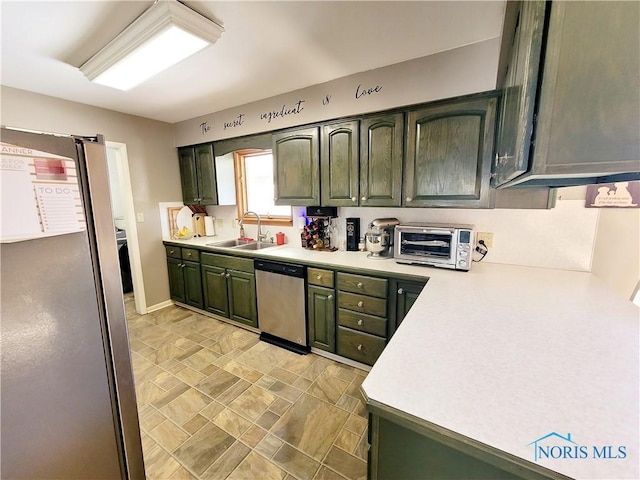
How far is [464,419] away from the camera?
648 mm

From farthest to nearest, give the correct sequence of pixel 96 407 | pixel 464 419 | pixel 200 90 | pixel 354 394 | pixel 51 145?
1. pixel 200 90
2. pixel 354 394
3. pixel 96 407
4. pixel 51 145
5. pixel 464 419

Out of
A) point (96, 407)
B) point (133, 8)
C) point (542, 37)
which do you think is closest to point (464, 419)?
point (542, 37)

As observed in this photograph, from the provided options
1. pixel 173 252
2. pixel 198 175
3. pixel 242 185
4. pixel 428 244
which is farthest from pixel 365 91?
pixel 173 252

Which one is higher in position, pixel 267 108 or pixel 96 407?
pixel 267 108

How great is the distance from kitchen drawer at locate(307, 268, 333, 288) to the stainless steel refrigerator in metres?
1.43

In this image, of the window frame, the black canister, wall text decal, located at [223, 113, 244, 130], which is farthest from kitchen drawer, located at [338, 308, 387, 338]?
wall text decal, located at [223, 113, 244, 130]

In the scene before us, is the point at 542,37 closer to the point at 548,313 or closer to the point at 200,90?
the point at 548,313

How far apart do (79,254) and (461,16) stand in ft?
7.05

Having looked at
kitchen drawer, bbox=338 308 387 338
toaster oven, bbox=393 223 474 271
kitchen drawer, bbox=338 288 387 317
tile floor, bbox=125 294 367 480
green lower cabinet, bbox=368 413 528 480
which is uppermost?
toaster oven, bbox=393 223 474 271

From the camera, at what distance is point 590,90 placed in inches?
24.9

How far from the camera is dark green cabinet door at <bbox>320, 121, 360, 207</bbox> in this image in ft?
7.30

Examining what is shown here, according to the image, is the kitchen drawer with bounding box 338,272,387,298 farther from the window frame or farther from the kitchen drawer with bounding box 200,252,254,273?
the window frame

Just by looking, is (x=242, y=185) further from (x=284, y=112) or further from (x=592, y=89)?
(x=592, y=89)

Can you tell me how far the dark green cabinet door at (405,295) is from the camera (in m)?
1.85
